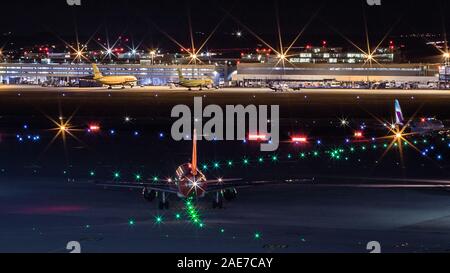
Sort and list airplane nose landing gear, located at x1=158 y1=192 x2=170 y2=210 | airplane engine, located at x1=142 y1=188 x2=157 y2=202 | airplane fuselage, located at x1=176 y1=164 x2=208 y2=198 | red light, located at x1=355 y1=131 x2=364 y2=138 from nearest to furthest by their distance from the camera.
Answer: airplane fuselage, located at x1=176 y1=164 x2=208 y2=198, airplane nose landing gear, located at x1=158 y1=192 x2=170 y2=210, airplane engine, located at x1=142 y1=188 x2=157 y2=202, red light, located at x1=355 y1=131 x2=364 y2=138

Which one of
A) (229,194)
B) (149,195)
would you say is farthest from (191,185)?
(149,195)

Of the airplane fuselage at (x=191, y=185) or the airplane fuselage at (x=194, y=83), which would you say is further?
the airplane fuselage at (x=194, y=83)

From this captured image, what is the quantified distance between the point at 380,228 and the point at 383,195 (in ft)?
29.6

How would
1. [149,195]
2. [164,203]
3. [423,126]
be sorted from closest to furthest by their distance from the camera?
1. [164,203]
2. [149,195]
3. [423,126]

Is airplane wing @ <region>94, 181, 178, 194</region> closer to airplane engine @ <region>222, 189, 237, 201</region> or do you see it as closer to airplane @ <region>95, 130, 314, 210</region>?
airplane @ <region>95, 130, 314, 210</region>

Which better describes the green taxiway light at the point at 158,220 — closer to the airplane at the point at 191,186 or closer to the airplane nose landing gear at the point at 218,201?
the airplane at the point at 191,186

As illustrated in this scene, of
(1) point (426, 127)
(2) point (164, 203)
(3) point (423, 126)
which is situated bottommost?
(2) point (164, 203)

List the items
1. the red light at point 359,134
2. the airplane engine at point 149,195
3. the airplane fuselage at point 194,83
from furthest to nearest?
the airplane fuselage at point 194,83 → the red light at point 359,134 → the airplane engine at point 149,195

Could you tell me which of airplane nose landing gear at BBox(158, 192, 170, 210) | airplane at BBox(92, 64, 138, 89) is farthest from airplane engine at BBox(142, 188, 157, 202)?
airplane at BBox(92, 64, 138, 89)

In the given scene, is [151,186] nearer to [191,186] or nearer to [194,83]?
[191,186]

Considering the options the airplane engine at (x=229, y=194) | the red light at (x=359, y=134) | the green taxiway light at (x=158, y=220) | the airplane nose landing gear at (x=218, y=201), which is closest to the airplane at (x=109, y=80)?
the red light at (x=359, y=134)

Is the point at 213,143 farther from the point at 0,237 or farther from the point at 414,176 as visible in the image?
the point at 0,237

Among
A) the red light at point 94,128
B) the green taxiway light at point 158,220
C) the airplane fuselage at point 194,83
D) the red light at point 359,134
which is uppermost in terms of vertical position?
the airplane fuselage at point 194,83

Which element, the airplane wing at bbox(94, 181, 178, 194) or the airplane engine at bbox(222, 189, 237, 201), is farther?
the airplane engine at bbox(222, 189, 237, 201)
